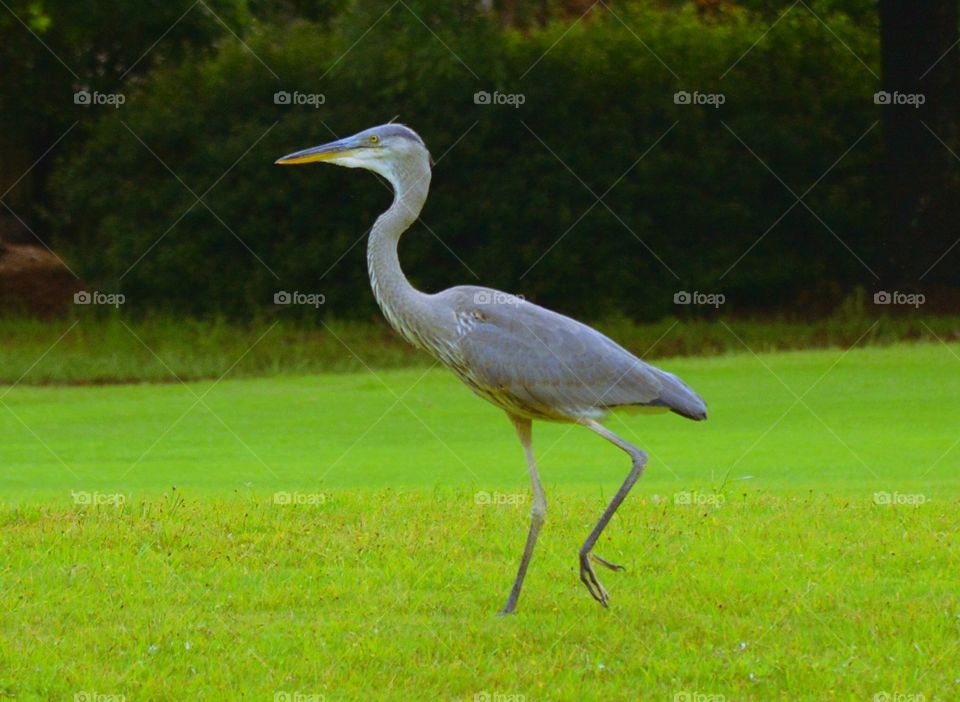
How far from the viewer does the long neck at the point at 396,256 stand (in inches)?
289

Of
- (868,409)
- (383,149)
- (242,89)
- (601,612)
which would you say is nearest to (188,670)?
(601,612)

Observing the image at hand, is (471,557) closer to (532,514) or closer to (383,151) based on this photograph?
(532,514)

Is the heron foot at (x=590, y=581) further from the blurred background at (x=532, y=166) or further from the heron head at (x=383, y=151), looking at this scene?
the blurred background at (x=532, y=166)

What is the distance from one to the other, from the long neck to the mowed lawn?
1.41m

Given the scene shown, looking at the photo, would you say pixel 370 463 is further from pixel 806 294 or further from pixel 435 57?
pixel 806 294

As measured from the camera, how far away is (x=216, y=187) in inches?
784

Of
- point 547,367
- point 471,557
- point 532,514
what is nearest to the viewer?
point 547,367

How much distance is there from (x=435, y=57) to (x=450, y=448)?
8.01 meters

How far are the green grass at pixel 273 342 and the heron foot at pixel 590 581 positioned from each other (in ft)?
35.0

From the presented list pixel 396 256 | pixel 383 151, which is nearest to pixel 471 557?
pixel 396 256

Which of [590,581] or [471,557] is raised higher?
[590,581]

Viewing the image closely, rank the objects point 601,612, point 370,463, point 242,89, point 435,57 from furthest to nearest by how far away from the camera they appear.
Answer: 1. point 242,89
2. point 435,57
3. point 370,463
4. point 601,612

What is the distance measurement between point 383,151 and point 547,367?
1391 millimetres

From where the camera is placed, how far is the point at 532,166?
19.7m
